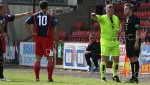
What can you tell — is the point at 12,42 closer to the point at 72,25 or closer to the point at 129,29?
the point at 72,25

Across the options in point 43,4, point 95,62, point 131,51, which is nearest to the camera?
point 43,4

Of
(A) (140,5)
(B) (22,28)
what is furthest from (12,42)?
(A) (140,5)

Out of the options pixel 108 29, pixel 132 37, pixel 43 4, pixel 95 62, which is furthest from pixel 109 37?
→ pixel 95 62

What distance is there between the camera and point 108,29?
49.5 feet

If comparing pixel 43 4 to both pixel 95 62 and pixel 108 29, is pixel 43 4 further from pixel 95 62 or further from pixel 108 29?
pixel 95 62

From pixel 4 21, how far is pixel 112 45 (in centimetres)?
304

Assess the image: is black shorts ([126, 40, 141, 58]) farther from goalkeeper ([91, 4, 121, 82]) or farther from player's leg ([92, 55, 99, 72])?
player's leg ([92, 55, 99, 72])

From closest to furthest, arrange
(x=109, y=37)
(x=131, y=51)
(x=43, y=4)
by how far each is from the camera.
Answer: (x=43, y=4) < (x=131, y=51) < (x=109, y=37)

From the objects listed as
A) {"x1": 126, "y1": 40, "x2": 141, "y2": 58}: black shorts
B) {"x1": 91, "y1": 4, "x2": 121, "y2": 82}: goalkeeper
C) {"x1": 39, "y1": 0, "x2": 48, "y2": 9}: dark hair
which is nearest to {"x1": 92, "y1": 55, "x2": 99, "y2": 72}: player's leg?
{"x1": 91, "y1": 4, "x2": 121, "y2": 82}: goalkeeper

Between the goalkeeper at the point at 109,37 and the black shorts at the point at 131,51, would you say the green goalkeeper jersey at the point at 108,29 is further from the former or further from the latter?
the black shorts at the point at 131,51

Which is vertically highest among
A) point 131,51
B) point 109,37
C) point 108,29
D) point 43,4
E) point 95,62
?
point 43,4

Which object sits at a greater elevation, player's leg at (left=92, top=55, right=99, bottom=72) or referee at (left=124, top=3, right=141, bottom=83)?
referee at (left=124, top=3, right=141, bottom=83)

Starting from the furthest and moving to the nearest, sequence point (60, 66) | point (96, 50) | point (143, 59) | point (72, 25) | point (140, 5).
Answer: point (72, 25)
point (140, 5)
point (60, 66)
point (96, 50)
point (143, 59)

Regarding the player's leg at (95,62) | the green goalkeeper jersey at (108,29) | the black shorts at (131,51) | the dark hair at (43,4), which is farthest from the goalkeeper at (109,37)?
the player's leg at (95,62)
